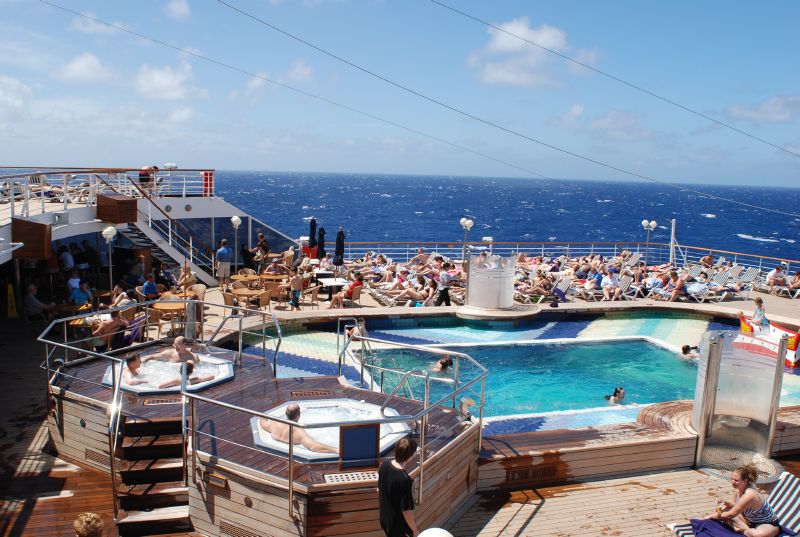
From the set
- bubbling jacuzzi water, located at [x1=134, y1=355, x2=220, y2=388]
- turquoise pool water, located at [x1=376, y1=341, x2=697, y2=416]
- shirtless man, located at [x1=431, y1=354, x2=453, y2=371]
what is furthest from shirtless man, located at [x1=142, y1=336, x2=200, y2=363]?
shirtless man, located at [x1=431, y1=354, x2=453, y2=371]

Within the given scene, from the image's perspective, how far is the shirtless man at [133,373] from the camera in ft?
24.1

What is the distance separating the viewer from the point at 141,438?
635 cm

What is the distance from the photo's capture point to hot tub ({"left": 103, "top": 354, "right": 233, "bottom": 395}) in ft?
23.7

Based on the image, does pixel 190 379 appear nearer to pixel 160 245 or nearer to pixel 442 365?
pixel 442 365

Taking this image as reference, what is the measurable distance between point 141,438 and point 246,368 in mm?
1990

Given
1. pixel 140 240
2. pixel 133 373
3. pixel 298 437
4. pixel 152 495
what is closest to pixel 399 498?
pixel 298 437

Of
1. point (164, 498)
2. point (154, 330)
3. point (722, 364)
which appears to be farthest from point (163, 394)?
point (722, 364)

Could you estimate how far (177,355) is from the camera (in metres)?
8.17

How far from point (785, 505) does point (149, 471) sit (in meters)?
5.47

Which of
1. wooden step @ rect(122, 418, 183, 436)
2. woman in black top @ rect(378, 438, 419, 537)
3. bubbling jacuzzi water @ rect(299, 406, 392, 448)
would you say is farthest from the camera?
wooden step @ rect(122, 418, 183, 436)

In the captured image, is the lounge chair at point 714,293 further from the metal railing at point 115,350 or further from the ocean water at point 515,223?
the ocean water at point 515,223

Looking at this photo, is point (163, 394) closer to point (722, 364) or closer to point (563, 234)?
point (722, 364)

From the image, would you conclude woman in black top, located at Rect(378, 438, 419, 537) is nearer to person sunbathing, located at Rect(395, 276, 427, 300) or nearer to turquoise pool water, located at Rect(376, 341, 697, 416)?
turquoise pool water, located at Rect(376, 341, 697, 416)

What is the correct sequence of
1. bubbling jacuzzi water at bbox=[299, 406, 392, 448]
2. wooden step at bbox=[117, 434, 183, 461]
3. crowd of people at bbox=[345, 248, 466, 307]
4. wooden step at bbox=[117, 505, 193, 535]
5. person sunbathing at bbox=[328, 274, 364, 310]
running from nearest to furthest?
wooden step at bbox=[117, 505, 193, 535] < wooden step at bbox=[117, 434, 183, 461] < bubbling jacuzzi water at bbox=[299, 406, 392, 448] < person sunbathing at bbox=[328, 274, 364, 310] < crowd of people at bbox=[345, 248, 466, 307]
